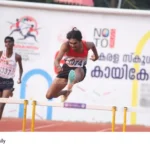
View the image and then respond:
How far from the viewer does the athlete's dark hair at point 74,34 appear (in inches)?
597

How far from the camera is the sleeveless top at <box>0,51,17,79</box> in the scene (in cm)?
1508

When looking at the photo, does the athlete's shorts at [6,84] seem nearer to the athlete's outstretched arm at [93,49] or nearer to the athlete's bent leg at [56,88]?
the athlete's bent leg at [56,88]

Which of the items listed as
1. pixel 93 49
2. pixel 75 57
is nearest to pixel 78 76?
pixel 75 57

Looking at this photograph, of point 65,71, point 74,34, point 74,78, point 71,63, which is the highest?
point 74,34

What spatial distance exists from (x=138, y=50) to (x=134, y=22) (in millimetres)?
750

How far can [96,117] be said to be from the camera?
50.9 ft

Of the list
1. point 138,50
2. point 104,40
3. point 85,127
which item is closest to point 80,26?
point 104,40

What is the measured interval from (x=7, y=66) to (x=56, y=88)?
1.38 metres

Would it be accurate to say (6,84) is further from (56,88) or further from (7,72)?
(56,88)

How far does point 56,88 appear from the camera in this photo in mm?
15227

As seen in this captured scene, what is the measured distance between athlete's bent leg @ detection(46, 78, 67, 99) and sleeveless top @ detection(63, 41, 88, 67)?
0.52 metres

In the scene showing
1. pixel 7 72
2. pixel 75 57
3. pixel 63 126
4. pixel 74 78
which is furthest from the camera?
pixel 7 72

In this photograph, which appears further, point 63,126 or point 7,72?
point 7,72
